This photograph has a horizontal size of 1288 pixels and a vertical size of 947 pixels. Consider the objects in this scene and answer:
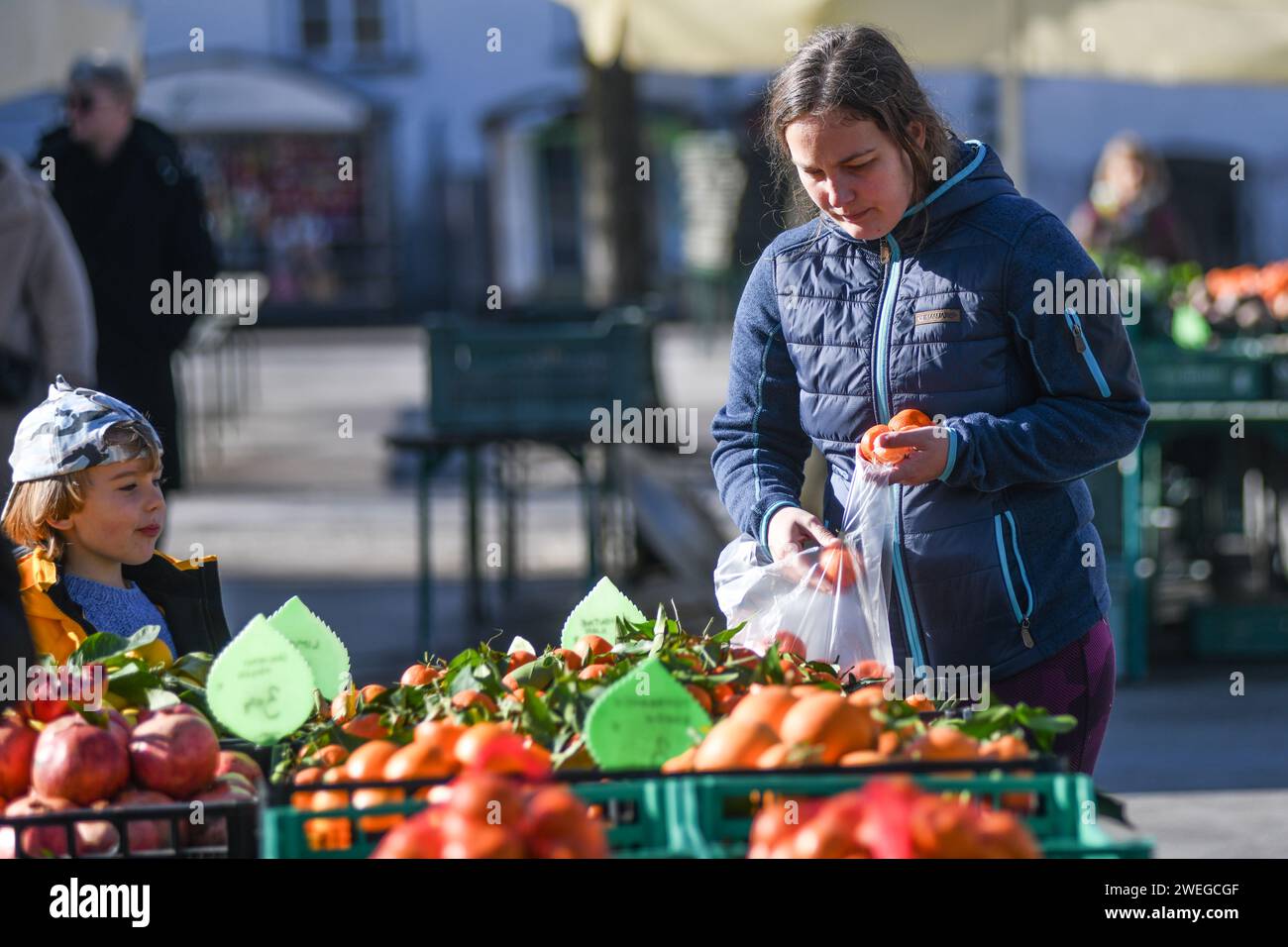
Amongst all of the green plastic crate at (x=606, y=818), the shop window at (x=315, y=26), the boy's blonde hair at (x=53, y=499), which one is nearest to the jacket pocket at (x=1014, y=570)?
the green plastic crate at (x=606, y=818)

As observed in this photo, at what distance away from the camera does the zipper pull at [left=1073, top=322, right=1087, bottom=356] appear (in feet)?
9.07

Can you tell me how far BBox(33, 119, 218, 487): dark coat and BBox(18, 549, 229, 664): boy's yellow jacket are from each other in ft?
9.70

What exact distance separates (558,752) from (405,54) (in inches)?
1089

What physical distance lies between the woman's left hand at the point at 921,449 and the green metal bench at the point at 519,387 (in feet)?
14.2

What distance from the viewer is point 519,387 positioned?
23.4ft

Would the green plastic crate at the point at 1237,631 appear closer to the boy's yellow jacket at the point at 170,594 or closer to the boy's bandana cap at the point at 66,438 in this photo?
the boy's yellow jacket at the point at 170,594

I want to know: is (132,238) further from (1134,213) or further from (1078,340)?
(1134,213)

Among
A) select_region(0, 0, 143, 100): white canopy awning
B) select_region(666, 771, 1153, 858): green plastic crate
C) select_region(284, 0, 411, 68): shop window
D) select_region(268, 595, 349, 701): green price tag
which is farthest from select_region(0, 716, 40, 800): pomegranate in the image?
select_region(284, 0, 411, 68): shop window

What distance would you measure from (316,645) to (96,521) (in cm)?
73

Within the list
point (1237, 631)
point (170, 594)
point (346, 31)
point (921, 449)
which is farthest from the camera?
point (346, 31)

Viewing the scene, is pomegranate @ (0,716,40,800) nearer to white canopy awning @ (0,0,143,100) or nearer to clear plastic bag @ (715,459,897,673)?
clear plastic bag @ (715,459,897,673)

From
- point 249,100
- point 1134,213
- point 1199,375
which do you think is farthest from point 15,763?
point 249,100
